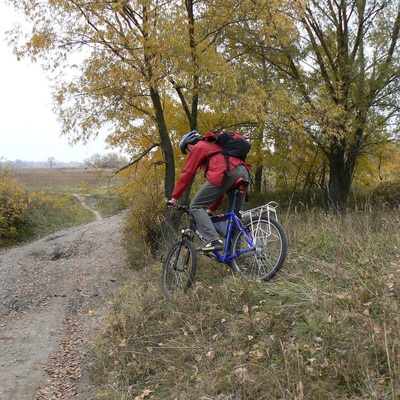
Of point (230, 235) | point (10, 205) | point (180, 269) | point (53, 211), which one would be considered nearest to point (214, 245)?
point (230, 235)

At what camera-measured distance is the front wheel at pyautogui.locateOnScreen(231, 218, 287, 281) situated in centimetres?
429

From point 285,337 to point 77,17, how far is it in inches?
296

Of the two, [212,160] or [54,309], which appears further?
[54,309]

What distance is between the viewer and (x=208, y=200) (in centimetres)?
477

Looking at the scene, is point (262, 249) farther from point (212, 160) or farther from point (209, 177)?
point (212, 160)

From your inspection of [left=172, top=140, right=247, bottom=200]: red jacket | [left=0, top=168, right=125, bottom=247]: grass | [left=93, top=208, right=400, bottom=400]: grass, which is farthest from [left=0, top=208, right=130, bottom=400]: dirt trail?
[left=172, top=140, right=247, bottom=200]: red jacket

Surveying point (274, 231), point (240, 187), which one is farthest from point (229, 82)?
point (274, 231)

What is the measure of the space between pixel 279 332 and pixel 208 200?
176cm

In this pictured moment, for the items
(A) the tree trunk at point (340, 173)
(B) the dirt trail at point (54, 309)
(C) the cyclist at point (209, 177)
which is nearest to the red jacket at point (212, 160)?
(C) the cyclist at point (209, 177)

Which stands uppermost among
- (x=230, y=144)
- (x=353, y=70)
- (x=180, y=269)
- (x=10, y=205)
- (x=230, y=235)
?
(x=353, y=70)

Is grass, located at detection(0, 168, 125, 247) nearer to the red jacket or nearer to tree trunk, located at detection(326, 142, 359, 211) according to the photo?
the red jacket

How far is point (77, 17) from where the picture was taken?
815 centimetres

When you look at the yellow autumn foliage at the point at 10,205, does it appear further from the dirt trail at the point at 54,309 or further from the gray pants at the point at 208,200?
the gray pants at the point at 208,200

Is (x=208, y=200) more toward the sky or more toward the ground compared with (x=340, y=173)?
more toward the ground
